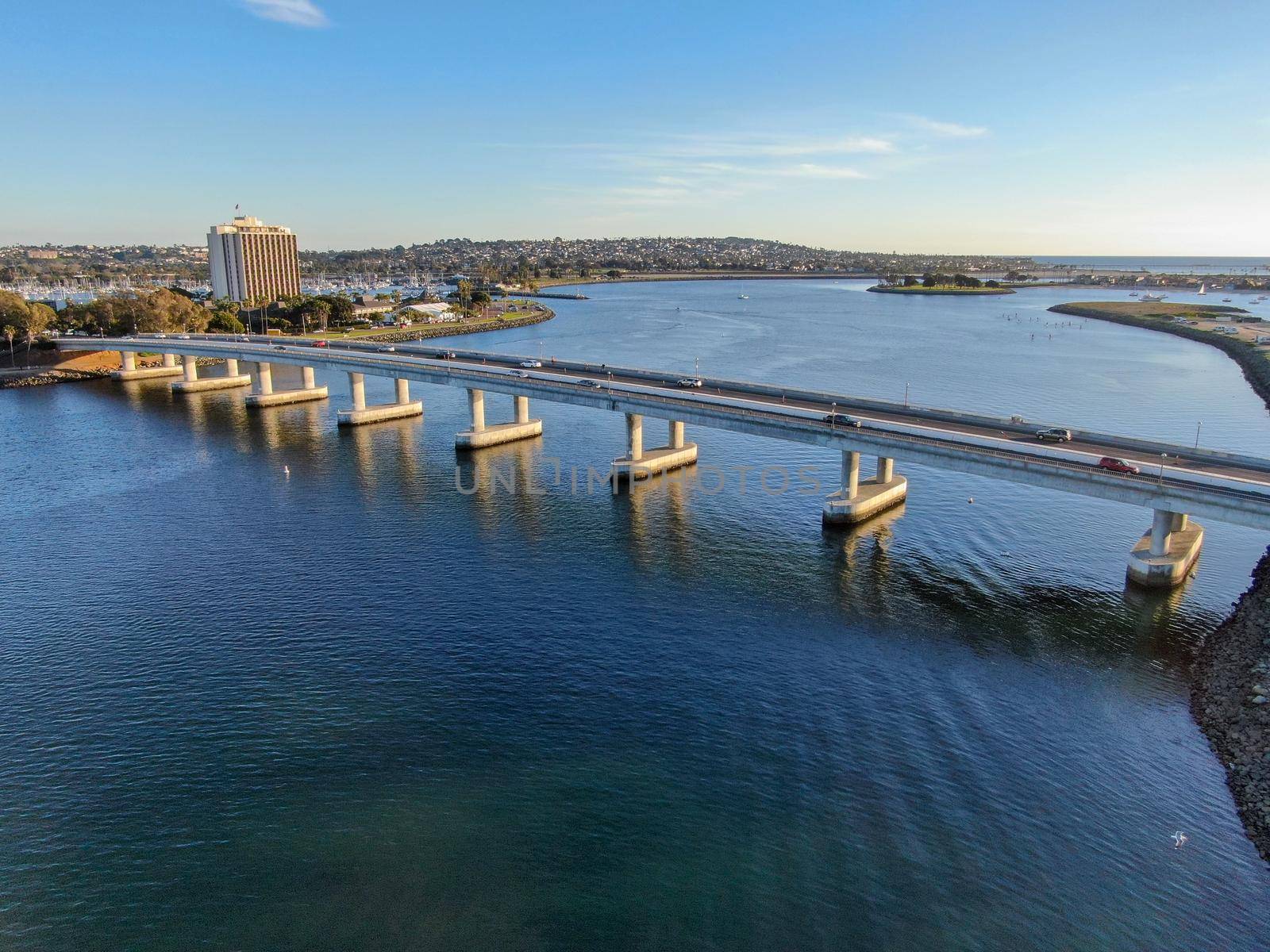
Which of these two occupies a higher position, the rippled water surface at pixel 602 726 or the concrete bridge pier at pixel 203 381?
the concrete bridge pier at pixel 203 381

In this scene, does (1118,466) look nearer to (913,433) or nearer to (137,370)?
(913,433)

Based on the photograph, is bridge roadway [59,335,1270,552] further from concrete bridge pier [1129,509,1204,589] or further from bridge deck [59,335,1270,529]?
concrete bridge pier [1129,509,1204,589]

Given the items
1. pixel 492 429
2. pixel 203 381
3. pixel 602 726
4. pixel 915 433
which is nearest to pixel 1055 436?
pixel 915 433

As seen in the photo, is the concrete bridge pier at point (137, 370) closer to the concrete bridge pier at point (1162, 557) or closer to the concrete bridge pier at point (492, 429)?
the concrete bridge pier at point (492, 429)

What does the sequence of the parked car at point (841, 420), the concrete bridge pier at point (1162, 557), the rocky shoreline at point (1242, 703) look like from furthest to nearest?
the parked car at point (841, 420) → the concrete bridge pier at point (1162, 557) → the rocky shoreline at point (1242, 703)

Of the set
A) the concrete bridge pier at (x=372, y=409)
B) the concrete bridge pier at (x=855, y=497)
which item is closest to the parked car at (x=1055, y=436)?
the concrete bridge pier at (x=855, y=497)

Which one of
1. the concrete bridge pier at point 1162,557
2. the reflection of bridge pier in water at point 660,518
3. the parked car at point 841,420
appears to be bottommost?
the reflection of bridge pier in water at point 660,518

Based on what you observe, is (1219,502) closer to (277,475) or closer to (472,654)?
(472,654)

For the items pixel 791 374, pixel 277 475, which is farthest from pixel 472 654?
pixel 791 374
